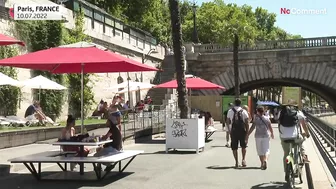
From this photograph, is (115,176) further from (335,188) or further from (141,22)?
(141,22)

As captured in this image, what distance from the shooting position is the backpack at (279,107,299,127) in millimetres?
10383

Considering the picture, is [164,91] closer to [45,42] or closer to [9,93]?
[45,42]

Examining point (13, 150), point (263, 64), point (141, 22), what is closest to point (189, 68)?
point (263, 64)

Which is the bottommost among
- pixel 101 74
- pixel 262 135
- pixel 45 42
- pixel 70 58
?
pixel 262 135

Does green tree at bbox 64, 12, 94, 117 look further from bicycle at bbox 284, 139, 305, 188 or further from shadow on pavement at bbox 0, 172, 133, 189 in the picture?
bicycle at bbox 284, 139, 305, 188

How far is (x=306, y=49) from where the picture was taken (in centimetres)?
4269

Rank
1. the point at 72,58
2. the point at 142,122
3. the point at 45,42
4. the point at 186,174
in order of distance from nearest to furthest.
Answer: the point at 72,58, the point at 186,174, the point at 142,122, the point at 45,42

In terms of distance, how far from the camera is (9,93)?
22.1m

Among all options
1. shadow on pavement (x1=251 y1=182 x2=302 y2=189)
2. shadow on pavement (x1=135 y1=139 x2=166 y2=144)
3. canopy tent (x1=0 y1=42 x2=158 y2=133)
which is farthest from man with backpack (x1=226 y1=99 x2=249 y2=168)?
shadow on pavement (x1=135 y1=139 x2=166 y2=144)

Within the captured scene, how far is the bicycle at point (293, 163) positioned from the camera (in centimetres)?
990

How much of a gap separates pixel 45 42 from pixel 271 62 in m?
24.7

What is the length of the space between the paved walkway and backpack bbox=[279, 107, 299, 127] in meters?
1.27

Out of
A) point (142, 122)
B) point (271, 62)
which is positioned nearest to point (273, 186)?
point (142, 122)

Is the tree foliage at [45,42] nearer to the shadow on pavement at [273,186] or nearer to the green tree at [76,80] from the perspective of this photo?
the green tree at [76,80]
